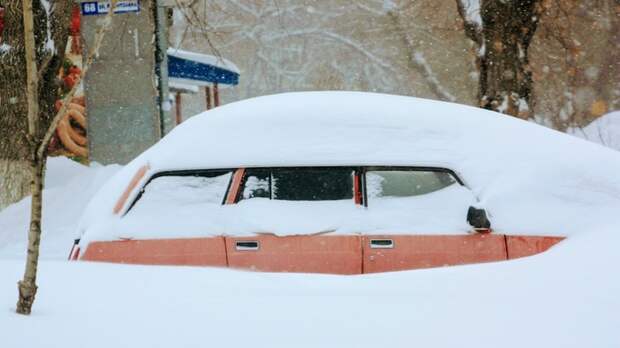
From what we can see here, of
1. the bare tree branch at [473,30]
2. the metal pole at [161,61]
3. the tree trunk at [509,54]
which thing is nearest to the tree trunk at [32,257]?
the metal pole at [161,61]

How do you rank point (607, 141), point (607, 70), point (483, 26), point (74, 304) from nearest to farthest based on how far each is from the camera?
point (74, 304)
point (483, 26)
point (607, 141)
point (607, 70)

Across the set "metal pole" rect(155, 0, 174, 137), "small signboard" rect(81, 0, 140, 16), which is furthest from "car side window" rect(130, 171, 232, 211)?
"small signboard" rect(81, 0, 140, 16)

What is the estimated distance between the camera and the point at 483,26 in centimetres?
1138

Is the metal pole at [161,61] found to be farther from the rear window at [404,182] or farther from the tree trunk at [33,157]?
the tree trunk at [33,157]

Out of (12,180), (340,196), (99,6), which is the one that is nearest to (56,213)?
(12,180)

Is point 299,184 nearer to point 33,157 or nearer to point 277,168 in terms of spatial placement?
point 277,168

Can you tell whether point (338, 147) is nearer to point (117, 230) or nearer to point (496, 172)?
point (496, 172)

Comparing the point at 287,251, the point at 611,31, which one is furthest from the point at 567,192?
Result: the point at 611,31

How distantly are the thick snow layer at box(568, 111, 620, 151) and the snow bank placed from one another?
9062mm

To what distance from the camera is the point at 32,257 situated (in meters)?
3.41

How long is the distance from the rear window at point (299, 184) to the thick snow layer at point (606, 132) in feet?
35.2

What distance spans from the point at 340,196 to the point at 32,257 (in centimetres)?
195

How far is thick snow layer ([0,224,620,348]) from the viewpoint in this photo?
2.83 meters

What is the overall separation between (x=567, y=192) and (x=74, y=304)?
2.87 m
